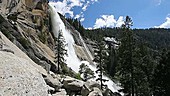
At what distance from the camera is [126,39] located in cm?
3891

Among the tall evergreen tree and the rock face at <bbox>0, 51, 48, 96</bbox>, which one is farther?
the tall evergreen tree

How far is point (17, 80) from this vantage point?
1628 centimetres

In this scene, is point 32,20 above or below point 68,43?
above

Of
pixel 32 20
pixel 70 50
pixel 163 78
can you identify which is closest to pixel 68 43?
pixel 70 50

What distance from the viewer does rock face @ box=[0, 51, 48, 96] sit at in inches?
586

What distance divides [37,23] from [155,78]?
3446 cm

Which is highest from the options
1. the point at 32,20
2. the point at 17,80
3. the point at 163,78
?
the point at 32,20

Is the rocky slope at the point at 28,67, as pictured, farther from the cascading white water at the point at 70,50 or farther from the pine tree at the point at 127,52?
the cascading white water at the point at 70,50

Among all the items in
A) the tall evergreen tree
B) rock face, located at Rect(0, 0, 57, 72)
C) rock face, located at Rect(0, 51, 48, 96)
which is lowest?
the tall evergreen tree

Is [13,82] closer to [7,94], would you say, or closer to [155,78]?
[7,94]

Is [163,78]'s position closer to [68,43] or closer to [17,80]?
[17,80]

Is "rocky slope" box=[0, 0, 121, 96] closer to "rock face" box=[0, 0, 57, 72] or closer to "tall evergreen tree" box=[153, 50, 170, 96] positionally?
"rock face" box=[0, 0, 57, 72]

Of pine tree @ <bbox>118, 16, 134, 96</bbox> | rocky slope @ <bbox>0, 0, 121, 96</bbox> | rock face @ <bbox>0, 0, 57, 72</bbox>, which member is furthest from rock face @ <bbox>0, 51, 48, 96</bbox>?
rock face @ <bbox>0, 0, 57, 72</bbox>

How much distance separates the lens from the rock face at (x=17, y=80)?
14882 millimetres
